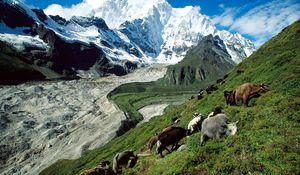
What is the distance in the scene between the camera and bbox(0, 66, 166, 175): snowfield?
98.4 meters

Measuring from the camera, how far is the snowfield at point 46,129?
98.4 m

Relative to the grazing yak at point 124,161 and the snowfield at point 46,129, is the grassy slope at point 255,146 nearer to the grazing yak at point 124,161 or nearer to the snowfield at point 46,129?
the grazing yak at point 124,161

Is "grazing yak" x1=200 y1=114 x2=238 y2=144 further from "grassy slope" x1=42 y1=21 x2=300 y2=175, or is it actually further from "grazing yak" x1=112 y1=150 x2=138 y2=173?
"grazing yak" x1=112 y1=150 x2=138 y2=173

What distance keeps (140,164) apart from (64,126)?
109555 mm

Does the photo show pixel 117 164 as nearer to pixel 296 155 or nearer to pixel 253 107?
pixel 253 107

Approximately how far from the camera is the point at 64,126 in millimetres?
130625

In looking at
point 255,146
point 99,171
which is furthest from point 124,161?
point 255,146

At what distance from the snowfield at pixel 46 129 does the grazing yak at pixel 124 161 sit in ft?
214

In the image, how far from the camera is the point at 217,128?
23.1 meters

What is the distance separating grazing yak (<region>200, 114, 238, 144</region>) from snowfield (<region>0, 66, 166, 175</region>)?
72794mm

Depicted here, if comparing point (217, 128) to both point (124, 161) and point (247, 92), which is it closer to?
point (247, 92)

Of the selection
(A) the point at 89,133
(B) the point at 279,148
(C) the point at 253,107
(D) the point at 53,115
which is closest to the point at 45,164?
(A) the point at 89,133

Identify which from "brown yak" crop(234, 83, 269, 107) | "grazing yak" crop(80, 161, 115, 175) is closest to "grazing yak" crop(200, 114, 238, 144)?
"brown yak" crop(234, 83, 269, 107)

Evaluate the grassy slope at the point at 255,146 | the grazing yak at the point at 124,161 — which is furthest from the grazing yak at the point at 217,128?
the grazing yak at the point at 124,161
